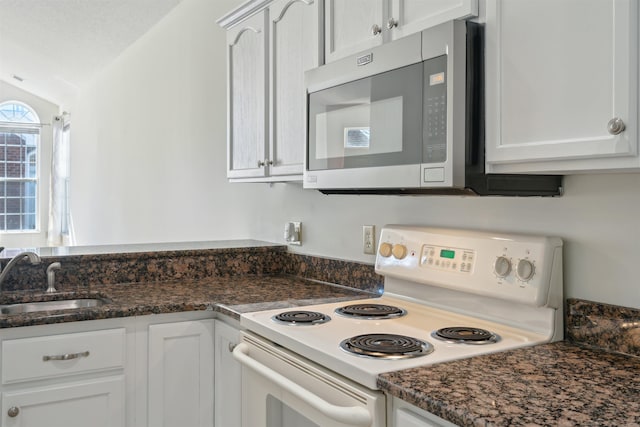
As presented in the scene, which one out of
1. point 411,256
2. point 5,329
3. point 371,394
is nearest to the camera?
point 371,394

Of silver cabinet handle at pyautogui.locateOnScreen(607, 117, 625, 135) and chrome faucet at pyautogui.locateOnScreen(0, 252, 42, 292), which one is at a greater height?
silver cabinet handle at pyautogui.locateOnScreen(607, 117, 625, 135)

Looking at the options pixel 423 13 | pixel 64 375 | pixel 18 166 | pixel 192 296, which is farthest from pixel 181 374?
pixel 18 166

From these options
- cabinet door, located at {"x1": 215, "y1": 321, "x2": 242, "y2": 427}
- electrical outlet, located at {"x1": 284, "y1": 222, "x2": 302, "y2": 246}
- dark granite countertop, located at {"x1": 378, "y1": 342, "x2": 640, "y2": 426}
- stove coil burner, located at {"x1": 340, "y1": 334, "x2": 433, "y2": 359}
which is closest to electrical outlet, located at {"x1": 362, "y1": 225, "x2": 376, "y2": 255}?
electrical outlet, located at {"x1": 284, "y1": 222, "x2": 302, "y2": 246}

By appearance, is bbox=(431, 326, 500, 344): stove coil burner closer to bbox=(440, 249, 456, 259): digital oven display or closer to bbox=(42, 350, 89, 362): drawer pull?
bbox=(440, 249, 456, 259): digital oven display

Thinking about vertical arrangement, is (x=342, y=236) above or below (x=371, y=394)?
A: above

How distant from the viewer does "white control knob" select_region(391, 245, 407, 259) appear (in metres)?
1.94

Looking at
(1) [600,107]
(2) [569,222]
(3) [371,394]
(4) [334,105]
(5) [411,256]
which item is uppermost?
(4) [334,105]

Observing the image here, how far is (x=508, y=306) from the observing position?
162 centimetres

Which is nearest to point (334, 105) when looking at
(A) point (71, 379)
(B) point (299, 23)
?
(B) point (299, 23)

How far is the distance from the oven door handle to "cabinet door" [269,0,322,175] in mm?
807

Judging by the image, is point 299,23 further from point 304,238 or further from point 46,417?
point 46,417

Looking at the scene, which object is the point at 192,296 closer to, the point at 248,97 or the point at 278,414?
the point at 278,414

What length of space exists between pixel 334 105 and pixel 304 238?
99 centimetres

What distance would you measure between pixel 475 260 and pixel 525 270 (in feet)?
0.56
